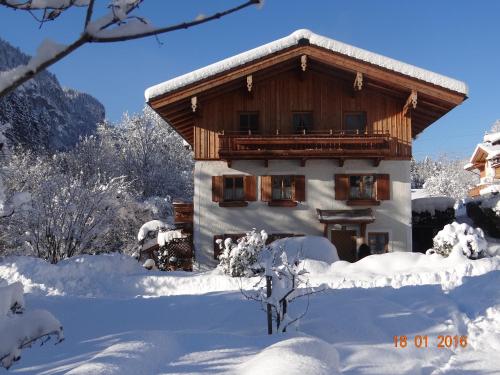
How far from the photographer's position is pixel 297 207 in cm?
1791

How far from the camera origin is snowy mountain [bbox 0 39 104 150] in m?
47.7

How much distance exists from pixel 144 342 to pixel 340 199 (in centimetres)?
1403

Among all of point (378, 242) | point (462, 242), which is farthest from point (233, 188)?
point (462, 242)

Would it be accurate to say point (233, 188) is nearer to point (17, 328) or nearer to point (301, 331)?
point (301, 331)

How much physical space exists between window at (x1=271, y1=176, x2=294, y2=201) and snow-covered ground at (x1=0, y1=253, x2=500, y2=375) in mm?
5522

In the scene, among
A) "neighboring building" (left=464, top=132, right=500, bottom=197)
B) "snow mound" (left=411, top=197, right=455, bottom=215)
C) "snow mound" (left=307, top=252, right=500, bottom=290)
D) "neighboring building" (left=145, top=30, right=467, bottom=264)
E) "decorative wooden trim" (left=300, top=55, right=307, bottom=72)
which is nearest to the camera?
"snow mound" (left=307, top=252, right=500, bottom=290)

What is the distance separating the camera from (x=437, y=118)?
64.2ft

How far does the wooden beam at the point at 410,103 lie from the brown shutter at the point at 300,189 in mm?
5367

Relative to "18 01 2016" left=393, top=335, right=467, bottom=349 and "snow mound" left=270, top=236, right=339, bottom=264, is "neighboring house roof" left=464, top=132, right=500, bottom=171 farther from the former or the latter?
"18 01 2016" left=393, top=335, right=467, bottom=349

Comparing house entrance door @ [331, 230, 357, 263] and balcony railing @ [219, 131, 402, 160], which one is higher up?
balcony railing @ [219, 131, 402, 160]

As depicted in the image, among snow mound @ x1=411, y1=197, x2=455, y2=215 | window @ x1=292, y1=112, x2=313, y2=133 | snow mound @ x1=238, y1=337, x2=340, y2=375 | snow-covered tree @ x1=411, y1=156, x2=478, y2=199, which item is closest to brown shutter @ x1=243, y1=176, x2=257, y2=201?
window @ x1=292, y1=112, x2=313, y2=133

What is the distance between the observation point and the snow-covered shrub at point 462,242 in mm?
13523

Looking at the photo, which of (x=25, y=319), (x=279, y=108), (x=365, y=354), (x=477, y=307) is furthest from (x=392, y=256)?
(x=25, y=319)

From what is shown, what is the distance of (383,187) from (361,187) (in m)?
0.91
